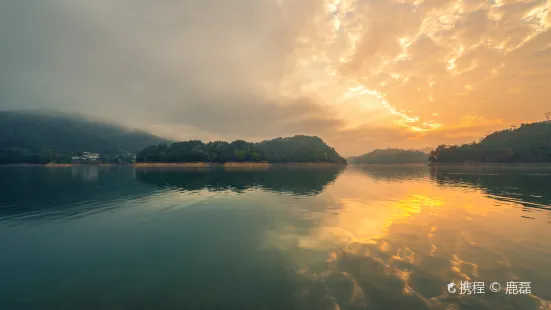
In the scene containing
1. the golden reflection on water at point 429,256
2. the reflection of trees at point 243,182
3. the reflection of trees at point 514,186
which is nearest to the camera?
the golden reflection on water at point 429,256

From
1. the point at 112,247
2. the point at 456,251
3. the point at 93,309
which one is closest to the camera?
the point at 93,309

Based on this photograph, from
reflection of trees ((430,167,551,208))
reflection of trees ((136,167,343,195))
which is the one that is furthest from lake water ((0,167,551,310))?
reflection of trees ((136,167,343,195))

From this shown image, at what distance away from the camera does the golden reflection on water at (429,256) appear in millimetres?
10344

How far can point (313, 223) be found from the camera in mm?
23672

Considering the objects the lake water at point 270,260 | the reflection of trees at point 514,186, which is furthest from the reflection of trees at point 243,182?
the reflection of trees at point 514,186

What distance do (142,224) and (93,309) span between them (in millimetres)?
15133

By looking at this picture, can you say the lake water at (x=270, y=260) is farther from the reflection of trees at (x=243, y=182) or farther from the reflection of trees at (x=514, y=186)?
the reflection of trees at (x=243, y=182)

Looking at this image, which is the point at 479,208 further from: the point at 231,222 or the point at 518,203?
the point at 231,222

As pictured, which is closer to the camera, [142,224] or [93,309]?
[93,309]

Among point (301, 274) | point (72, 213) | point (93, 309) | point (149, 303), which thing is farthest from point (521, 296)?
point (72, 213)

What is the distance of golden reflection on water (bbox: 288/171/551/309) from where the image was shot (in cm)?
1034

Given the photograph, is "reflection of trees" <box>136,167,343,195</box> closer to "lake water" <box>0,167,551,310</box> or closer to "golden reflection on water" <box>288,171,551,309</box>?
"golden reflection on water" <box>288,171,551,309</box>

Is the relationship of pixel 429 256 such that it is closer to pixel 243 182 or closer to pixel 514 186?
pixel 243 182

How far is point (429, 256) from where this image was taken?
15047 millimetres
